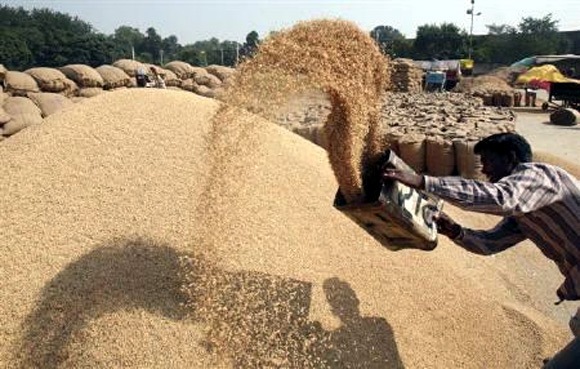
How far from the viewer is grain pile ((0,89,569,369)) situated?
2195mm

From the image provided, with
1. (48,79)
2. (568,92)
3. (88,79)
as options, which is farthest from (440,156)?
(568,92)

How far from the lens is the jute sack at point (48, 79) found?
9.27 m

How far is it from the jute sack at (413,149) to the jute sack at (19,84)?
270 inches

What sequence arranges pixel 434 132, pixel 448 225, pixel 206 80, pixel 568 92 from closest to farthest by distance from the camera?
pixel 448 225 < pixel 434 132 < pixel 568 92 < pixel 206 80

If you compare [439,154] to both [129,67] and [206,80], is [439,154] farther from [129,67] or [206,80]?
[206,80]

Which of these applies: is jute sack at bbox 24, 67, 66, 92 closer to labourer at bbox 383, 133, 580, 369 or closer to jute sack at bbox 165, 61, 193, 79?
jute sack at bbox 165, 61, 193, 79

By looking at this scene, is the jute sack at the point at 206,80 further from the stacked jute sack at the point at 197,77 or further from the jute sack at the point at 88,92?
the jute sack at the point at 88,92

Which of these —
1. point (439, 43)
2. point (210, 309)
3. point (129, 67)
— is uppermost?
point (439, 43)

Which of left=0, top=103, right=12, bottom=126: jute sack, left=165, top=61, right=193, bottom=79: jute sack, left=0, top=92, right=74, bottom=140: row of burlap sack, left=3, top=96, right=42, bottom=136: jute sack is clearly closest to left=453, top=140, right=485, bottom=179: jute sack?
left=0, top=92, right=74, bottom=140: row of burlap sack

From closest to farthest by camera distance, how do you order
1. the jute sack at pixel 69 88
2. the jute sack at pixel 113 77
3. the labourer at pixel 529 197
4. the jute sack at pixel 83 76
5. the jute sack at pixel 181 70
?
1. the labourer at pixel 529 197
2. the jute sack at pixel 69 88
3. the jute sack at pixel 83 76
4. the jute sack at pixel 113 77
5. the jute sack at pixel 181 70

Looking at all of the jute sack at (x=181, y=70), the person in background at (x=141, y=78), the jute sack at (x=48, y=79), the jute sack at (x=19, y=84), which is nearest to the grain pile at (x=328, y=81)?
the jute sack at (x=19, y=84)

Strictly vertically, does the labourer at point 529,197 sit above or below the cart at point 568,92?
below

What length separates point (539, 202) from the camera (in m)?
1.82

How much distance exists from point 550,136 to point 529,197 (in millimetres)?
8635
